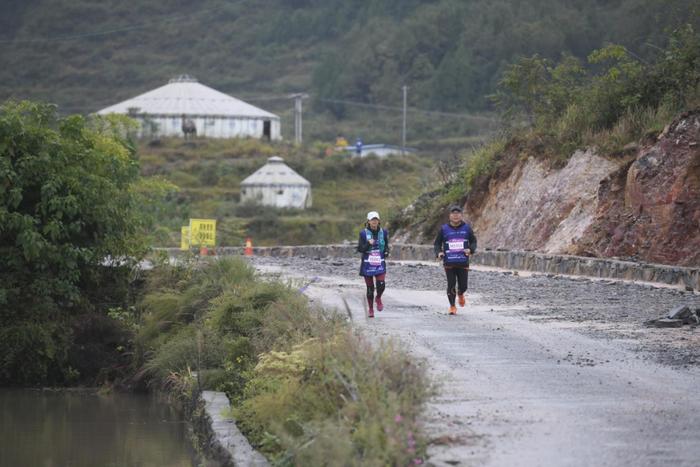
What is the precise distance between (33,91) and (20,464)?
570 ft

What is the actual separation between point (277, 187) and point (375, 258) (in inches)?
2757

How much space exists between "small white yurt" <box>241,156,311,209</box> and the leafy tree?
2403 inches

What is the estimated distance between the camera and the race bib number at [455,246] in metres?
20.6

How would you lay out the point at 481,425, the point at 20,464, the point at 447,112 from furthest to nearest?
1. the point at 447,112
2. the point at 20,464
3. the point at 481,425

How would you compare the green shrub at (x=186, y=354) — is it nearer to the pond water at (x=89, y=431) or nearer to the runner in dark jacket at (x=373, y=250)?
the pond water at (x=89, y=431)

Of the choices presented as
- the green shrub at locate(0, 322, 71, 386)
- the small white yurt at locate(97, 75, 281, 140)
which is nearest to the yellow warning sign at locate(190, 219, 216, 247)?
the green shrub at locate(0, 322, 71, 386)

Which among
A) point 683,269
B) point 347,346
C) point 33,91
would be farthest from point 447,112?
point 347,346

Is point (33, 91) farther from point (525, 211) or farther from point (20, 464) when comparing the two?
point (20, 464)

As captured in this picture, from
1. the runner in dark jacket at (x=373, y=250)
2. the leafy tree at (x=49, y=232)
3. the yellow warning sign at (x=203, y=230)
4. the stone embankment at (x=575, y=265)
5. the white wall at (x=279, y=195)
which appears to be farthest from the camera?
the white wall at (x=279, y=195)

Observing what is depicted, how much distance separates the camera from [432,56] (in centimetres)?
15638

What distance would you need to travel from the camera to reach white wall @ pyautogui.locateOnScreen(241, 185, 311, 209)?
8981 cm

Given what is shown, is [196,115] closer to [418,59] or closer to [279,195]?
[279,195]

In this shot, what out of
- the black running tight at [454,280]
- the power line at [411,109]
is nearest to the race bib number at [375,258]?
the black running tight at [454,280]

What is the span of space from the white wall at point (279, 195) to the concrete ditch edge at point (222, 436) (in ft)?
238
